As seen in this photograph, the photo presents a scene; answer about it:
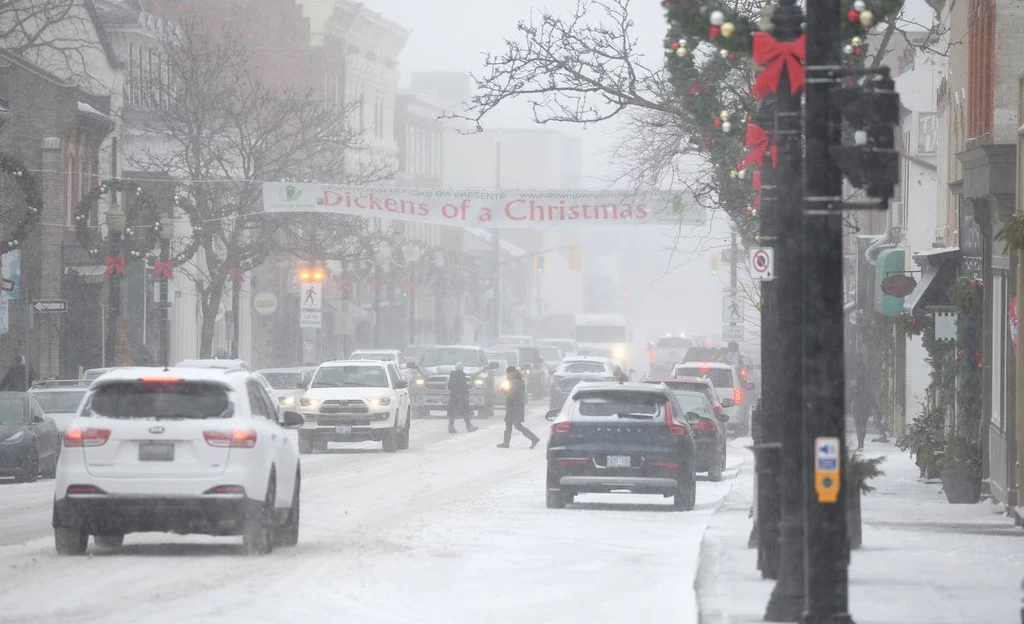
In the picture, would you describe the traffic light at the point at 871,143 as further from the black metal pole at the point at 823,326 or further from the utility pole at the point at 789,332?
the utility pole at the point at 789,332

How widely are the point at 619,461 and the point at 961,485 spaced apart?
4903 mm

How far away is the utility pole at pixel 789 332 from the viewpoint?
12.6 m

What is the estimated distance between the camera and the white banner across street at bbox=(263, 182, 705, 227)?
49562mm

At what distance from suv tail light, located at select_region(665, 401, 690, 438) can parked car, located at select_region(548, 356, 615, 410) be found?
99.3 ft

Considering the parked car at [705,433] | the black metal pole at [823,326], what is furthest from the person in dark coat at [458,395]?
the black metal pole at [823,326]

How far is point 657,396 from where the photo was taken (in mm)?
24781

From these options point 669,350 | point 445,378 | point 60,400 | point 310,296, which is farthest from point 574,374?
point 669,350

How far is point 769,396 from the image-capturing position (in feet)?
53.6

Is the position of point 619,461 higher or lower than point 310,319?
lower

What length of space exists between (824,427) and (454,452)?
94.3 ft

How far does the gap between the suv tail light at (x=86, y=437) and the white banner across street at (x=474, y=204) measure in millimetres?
32132

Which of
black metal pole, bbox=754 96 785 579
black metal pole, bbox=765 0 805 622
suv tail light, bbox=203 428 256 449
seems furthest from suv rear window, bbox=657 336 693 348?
black metal pole, bbox=765 0 805 622

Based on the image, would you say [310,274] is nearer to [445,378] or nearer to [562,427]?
[445,378]

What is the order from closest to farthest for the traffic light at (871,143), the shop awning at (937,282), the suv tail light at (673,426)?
1. the traffic light at (871,143)
2. the suv tail light at (673,426)
3. the shop awning at (937,282)
